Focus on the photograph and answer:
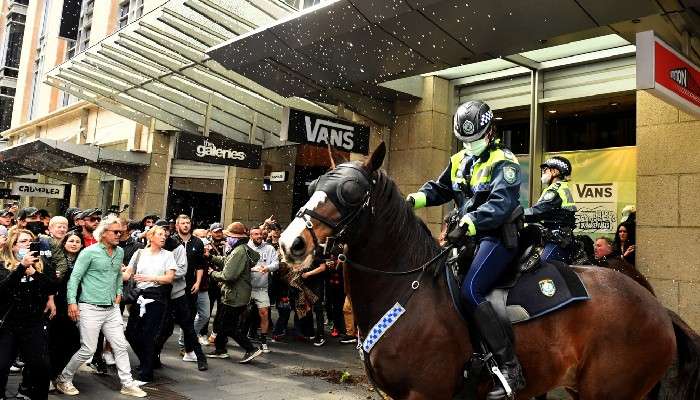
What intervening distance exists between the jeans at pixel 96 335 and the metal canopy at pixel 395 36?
4.67m

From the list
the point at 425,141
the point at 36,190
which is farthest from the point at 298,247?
the point at 36,190

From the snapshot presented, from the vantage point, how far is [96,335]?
623 centimetres

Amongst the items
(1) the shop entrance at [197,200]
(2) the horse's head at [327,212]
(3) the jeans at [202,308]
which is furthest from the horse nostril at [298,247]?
(1) the shop entrance at [197,200]

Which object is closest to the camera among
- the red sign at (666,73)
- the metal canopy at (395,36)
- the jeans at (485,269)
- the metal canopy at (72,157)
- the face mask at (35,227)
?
the jeans at (485,269)

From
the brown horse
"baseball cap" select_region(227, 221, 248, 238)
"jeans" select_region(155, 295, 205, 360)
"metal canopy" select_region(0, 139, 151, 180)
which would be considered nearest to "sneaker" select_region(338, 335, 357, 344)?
"baseball cap" select_region(227, 221, 248, 238)

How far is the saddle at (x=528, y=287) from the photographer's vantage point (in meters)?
3.60

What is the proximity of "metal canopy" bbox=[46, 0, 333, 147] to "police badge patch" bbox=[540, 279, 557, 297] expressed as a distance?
8087 millimetres

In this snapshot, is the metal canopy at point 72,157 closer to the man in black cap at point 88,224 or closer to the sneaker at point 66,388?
the man in black cap at point 88,224

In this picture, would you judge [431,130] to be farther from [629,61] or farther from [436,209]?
[629,61]

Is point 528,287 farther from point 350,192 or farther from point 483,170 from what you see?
point 350,192

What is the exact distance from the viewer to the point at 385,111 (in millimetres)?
11367

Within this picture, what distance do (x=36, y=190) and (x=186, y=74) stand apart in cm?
1466

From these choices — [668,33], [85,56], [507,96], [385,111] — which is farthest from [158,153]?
[668,33]

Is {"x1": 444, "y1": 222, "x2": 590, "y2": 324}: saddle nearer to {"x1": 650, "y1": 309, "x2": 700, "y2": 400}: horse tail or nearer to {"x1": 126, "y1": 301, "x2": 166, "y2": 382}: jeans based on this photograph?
{"x1": 650, "y1": 309, "x2": 700, "y2": 400}: horse tail
